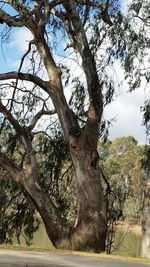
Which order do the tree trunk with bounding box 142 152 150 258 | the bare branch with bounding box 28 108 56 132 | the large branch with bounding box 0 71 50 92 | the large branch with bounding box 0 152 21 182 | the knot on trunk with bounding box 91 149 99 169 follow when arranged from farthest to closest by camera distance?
1. the bare branch with bounding box 28 108 56 132
2. the large branch with bounding box 0 71 50 92
3. the large branch with bounding box 0 152 21 182
4. the tree trunk with bounding box 142 152 150 258
5. the knot on trunk with bounding box 91 149 99 169

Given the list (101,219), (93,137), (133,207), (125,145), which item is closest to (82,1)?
(93,137)

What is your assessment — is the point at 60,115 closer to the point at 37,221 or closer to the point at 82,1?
the point at 82,1

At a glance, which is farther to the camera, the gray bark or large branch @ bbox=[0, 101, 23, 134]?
large branch @ bbox=[0, 101, 23, 134]

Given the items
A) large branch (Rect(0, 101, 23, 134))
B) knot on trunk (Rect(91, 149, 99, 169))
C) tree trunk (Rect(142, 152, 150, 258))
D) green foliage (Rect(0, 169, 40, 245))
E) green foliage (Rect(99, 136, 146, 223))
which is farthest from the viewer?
green foliage (Rect(99, 136, 146, 223))

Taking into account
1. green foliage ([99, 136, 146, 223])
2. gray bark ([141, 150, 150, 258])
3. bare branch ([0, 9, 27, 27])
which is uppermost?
green foliage ([99, 136, 146, 223])

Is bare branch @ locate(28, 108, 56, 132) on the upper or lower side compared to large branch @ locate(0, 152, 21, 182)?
upper

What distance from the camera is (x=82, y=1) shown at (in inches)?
451

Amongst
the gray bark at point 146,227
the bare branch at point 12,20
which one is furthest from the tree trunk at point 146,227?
the bare branch at point 12,20

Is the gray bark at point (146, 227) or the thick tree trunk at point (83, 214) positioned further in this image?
the gray bark at point (146, 227)

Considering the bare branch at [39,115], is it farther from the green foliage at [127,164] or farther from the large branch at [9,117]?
the green foliage at [127,164]

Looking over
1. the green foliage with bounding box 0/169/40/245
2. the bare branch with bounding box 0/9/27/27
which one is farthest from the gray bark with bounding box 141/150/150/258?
the bare branch with bounding box 0/9/27/27

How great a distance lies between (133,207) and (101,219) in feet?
54.5

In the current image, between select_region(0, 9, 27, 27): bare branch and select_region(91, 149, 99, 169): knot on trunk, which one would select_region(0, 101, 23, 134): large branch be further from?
select_region(91, 149, 99, 169): knot on trunk

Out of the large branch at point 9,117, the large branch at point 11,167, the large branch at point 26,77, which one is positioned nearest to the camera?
the large branch at point 11,167
